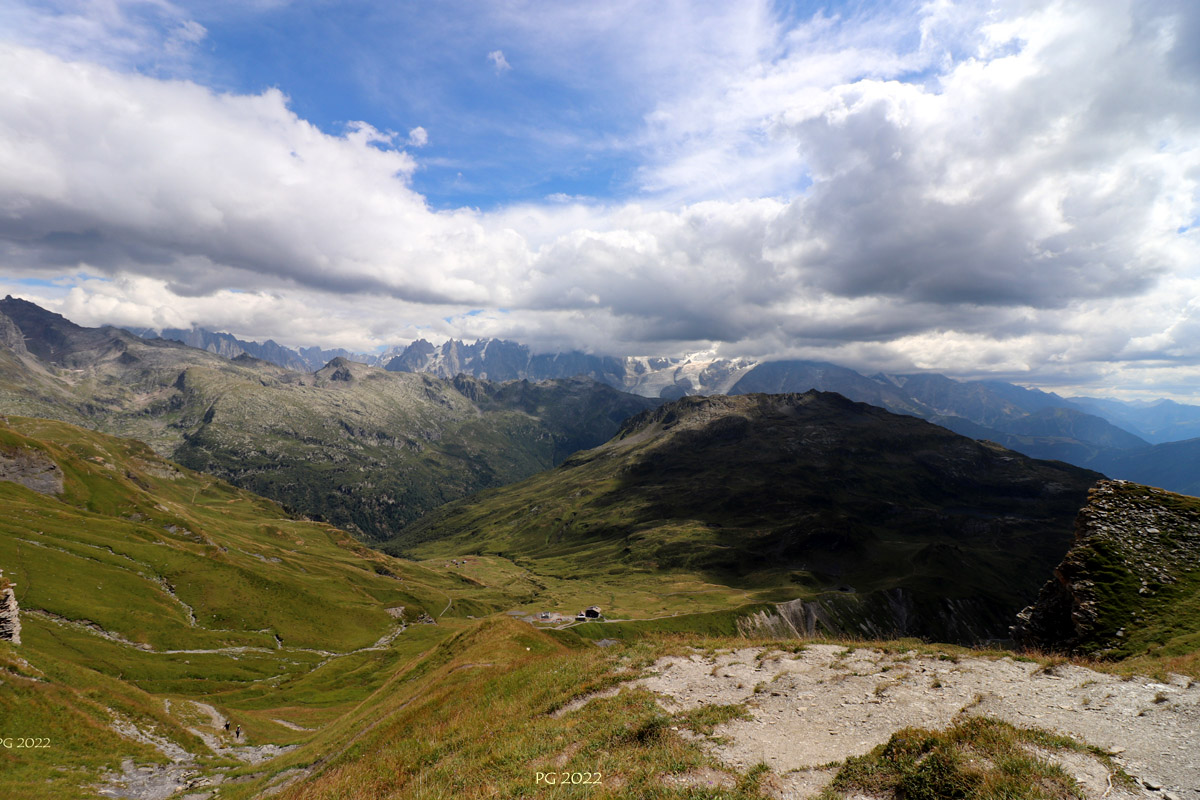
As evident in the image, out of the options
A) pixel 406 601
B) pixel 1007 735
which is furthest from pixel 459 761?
pixel 406 601

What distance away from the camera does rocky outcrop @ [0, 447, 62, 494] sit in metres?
139

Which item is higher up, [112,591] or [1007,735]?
[1007,735]

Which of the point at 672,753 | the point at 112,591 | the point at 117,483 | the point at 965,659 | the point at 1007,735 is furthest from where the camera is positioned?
the point at 117,483

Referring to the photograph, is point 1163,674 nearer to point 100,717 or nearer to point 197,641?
point 100,717

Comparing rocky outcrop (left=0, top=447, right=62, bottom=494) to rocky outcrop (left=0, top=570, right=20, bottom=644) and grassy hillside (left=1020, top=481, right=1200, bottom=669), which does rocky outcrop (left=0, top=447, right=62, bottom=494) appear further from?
grassy hillside (left=1020, top=481, right=1200, bottom=669)

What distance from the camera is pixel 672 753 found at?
17.2 m

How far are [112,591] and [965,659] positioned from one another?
126m

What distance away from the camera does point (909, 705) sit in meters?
20.9

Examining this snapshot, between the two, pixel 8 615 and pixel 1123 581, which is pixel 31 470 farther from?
pixel 1123 581

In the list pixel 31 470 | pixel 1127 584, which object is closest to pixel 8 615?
pixel 1127 584

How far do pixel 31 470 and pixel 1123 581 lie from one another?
798 ft

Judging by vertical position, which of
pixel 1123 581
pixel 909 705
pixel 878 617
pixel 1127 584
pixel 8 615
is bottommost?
pixel 878 617

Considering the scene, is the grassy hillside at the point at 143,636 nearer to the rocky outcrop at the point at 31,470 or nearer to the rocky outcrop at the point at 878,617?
the rocky outcrop at the point at 31,470

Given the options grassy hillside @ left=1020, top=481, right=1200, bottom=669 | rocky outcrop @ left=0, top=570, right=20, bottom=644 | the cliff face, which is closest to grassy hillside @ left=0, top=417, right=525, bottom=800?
rocky outcrop @ left=0, top=570, right=20, bottom=644
